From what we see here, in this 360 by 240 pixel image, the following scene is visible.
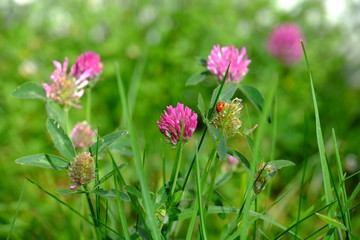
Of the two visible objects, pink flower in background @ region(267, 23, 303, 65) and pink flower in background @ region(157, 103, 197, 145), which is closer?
pink flower in background @ region(157, 103, 197, 145)

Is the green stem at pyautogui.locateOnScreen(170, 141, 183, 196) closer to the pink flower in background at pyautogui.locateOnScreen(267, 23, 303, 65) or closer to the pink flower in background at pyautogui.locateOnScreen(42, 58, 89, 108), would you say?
the pink flower in background at pyautogui.locateOnScreen(42, 58, 89, 108)

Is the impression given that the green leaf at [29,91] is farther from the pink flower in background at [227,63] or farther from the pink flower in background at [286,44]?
the pink flower in background at [286,44]

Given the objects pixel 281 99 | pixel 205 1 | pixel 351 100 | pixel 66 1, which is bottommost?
pixel 351 100

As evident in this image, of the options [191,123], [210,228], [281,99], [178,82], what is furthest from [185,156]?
[191,123]

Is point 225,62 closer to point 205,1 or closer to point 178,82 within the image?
point 178,82

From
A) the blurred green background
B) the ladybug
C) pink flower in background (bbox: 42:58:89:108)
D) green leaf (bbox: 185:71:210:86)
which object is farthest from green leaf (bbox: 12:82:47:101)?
the blurred green background

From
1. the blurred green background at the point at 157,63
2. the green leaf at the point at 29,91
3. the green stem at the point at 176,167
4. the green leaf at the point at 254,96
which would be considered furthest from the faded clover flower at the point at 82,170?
the blurred green background at the point at 157,63
